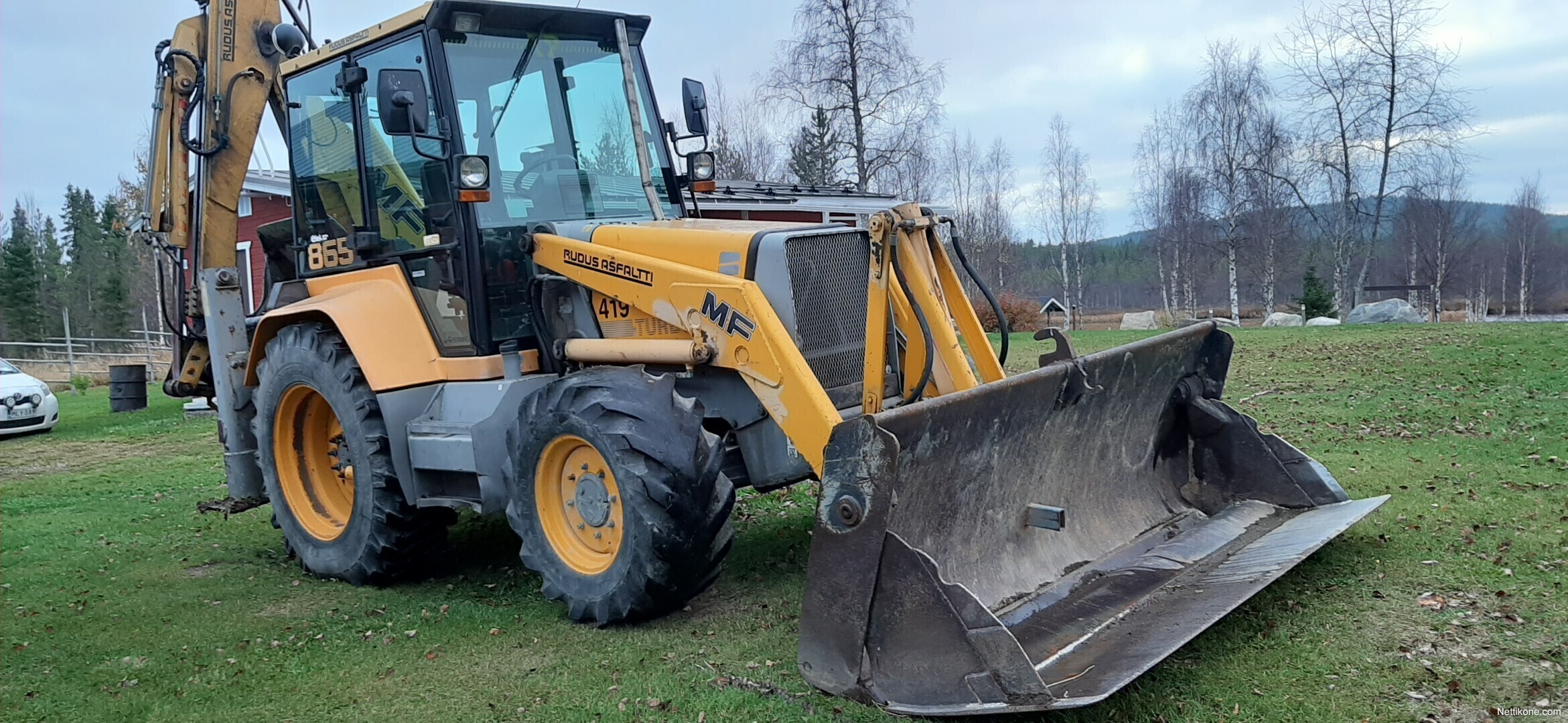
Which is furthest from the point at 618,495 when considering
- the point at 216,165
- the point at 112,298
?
the point at 112,298

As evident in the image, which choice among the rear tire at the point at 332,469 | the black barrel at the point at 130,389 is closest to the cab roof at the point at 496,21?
the rear tire at the point at 332,469

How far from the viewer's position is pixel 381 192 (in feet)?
20.2

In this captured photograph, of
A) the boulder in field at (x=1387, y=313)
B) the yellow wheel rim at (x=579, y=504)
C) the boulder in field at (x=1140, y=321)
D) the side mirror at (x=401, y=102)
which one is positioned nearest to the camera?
the yellow wheel rim at (x=579, y=504)

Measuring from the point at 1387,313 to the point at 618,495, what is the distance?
28.3 meters

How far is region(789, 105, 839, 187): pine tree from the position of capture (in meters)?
29.6

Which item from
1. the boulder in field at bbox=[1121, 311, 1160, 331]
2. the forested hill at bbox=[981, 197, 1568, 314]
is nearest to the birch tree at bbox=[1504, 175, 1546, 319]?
the forested hill at bbox=[981, 197, 1568, 314]

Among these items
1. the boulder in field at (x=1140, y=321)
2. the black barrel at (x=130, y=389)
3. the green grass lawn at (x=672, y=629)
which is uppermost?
the black barrel at (x=130, y=389)

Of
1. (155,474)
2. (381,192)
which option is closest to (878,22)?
(155,474)

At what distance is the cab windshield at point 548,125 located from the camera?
5684 mm

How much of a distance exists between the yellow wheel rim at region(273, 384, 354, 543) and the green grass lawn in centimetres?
40

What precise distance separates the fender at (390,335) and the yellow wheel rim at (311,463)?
0.67 meters

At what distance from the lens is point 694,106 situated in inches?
247

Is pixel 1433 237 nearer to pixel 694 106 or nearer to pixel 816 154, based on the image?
pixel 816 154

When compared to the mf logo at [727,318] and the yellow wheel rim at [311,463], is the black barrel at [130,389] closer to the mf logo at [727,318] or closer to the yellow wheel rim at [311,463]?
the yellow wheel rim at [311,463]
